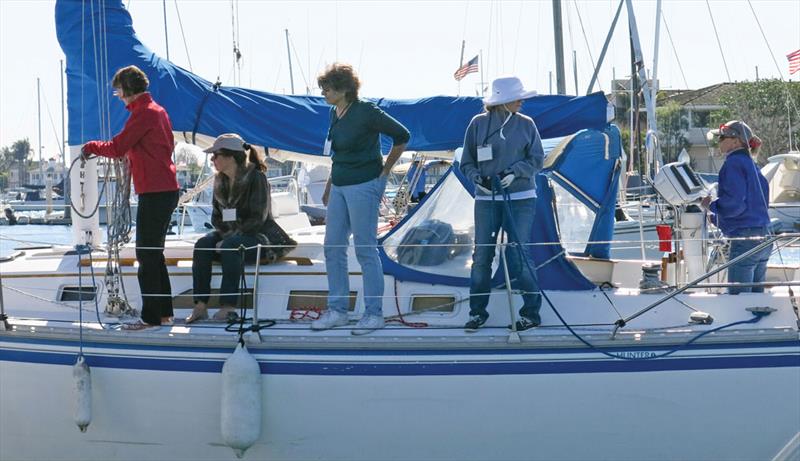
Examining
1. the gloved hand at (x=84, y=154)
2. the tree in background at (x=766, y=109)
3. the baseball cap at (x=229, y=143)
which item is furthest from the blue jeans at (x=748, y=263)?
the tree in background at (x=766, y=109)

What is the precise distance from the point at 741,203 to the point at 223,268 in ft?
10.6

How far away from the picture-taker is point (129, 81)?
17.8ft

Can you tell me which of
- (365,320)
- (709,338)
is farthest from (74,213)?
(709,338)

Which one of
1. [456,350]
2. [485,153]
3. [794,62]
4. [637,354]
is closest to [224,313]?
[456,350]

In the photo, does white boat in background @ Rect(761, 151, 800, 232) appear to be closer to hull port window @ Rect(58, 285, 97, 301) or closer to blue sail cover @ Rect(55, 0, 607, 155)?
blue sail cover @ Rect(55, 0, 607, 155)

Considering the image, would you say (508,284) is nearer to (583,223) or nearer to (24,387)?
(583,223)

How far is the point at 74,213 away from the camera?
6488 mm

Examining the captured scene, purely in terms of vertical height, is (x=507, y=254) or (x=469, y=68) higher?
(x=469, y=68)

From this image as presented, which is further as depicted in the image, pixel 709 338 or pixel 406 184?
pixel 406 184

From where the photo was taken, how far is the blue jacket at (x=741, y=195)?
5.81 meters

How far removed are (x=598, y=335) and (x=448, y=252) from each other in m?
1.20

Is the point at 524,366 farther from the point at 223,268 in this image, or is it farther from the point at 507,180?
the point at 223,268

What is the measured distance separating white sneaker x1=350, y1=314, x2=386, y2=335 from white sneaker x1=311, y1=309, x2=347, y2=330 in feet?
0.35

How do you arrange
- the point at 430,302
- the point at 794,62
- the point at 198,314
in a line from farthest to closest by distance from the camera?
the point at 794,62
the point at 430,302
the point at 198,314
